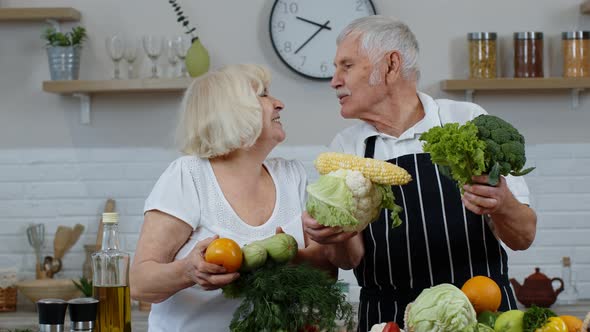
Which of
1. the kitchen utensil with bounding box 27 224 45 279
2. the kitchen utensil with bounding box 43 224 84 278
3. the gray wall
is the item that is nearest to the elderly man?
the gray wall

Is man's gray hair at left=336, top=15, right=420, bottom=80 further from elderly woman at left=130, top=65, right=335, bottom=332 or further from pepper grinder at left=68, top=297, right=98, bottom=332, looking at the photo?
pepper grinder at left=68, top=297, right=98, bottom=332

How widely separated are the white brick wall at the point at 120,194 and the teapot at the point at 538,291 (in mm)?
315

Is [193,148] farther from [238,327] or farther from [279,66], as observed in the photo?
[279,66]

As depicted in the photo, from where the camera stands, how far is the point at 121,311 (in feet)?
6.98

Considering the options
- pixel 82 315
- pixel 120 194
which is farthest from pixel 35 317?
pixel 82 315

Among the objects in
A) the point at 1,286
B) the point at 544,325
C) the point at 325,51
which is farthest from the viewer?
the point at 325,51

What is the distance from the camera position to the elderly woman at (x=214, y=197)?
239cm

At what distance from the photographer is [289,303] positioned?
6.59 ft

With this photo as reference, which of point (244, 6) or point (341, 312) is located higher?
point (244, 6)

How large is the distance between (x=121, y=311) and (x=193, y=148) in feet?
1.79

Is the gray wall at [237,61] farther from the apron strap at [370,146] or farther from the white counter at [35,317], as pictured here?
the apron strap at [370,146]

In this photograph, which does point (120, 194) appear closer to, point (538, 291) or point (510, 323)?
point (538, 291)

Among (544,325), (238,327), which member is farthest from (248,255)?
(544,325)

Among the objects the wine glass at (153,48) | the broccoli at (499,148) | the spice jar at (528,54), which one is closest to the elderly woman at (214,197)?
the broccoli at (499,148)
